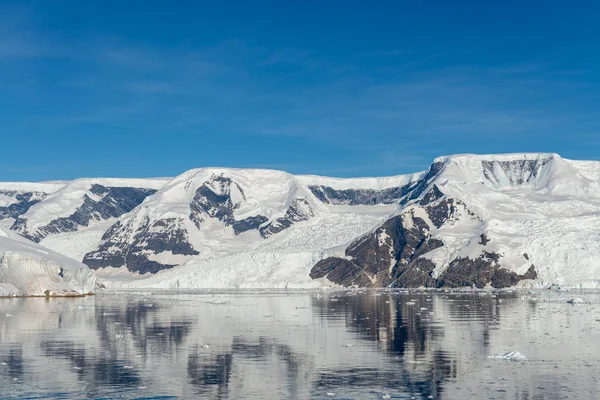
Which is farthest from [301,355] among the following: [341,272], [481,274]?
[341,272]

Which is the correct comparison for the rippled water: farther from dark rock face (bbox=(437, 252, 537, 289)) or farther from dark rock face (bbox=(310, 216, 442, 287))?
dark rock face (bbox=(310, 216, 442, 287))

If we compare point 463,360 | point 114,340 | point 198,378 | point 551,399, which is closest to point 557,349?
point 463,360

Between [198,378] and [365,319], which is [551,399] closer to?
[198,378]

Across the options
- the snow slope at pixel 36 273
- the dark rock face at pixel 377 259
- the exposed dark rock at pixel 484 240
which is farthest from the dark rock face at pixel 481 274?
the snow slope at pixel 36 273

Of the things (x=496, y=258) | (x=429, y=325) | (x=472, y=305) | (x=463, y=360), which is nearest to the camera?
(x=463, y=360)

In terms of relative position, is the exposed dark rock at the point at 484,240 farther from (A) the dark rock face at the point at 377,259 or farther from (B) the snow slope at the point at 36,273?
(B) the snow slope at the point at 36,273

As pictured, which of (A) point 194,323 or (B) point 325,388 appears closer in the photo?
(B) point 325,388

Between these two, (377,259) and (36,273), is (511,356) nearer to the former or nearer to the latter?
(36,273)
